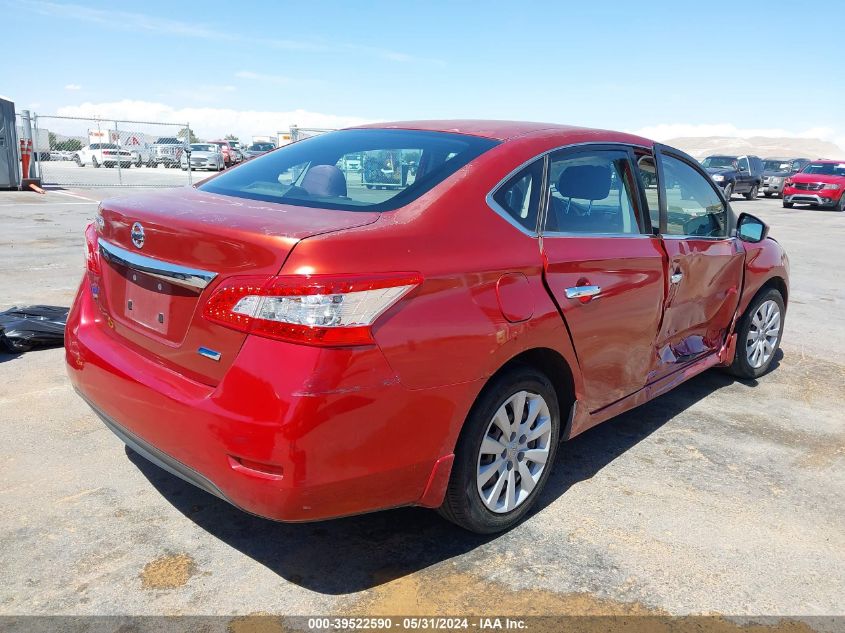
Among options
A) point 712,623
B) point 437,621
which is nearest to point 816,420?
point 712,623

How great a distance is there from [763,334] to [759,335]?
70 millimetres

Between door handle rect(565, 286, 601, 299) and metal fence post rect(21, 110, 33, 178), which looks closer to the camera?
door handle rect(565, 286, 601, 299)

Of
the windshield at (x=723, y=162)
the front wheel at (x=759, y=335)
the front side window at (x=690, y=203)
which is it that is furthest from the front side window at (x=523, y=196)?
Result: the windshield at (x=723, y=162)

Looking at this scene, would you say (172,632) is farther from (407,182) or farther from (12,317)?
(12,317)

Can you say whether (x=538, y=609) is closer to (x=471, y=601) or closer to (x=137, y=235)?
(x=471, y=601)

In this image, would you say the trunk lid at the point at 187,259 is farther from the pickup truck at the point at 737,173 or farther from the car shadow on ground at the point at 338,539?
the pickup truck at the point at 737,173

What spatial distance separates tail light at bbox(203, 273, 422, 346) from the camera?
223cm

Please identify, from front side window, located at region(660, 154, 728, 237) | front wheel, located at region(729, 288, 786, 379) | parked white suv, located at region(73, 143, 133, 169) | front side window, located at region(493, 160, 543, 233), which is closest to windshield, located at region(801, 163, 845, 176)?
front wheel, located at region(729, 288, 786, 379)

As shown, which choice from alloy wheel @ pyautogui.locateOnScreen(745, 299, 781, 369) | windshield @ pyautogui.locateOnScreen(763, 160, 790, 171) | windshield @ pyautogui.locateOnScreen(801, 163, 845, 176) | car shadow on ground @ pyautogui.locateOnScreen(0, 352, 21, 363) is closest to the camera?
car shadow on ground @ pyautogui.locateOnScreen(0, 352, 21, 363)

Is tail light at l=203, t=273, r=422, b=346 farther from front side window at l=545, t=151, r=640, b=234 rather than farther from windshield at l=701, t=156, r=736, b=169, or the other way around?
windshield at l=701, t=156, r=736, b=169

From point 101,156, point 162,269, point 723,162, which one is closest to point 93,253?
point 162,269

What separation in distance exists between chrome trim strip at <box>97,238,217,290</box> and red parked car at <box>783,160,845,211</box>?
2809 centimetres

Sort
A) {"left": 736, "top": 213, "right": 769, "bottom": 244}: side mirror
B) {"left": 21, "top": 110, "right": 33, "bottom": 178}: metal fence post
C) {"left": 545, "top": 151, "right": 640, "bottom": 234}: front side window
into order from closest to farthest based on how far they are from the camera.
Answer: {"left": 545, "top": 151, "right": 640, "bottom": 234}: front side window, {"left": 736, "top": 213, "right": 769, "bottom": 244}: side mirror, {"left": 21, "top": 110, "right": 33, "bottom": 178}: metal fence post

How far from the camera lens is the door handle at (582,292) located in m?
3.05
